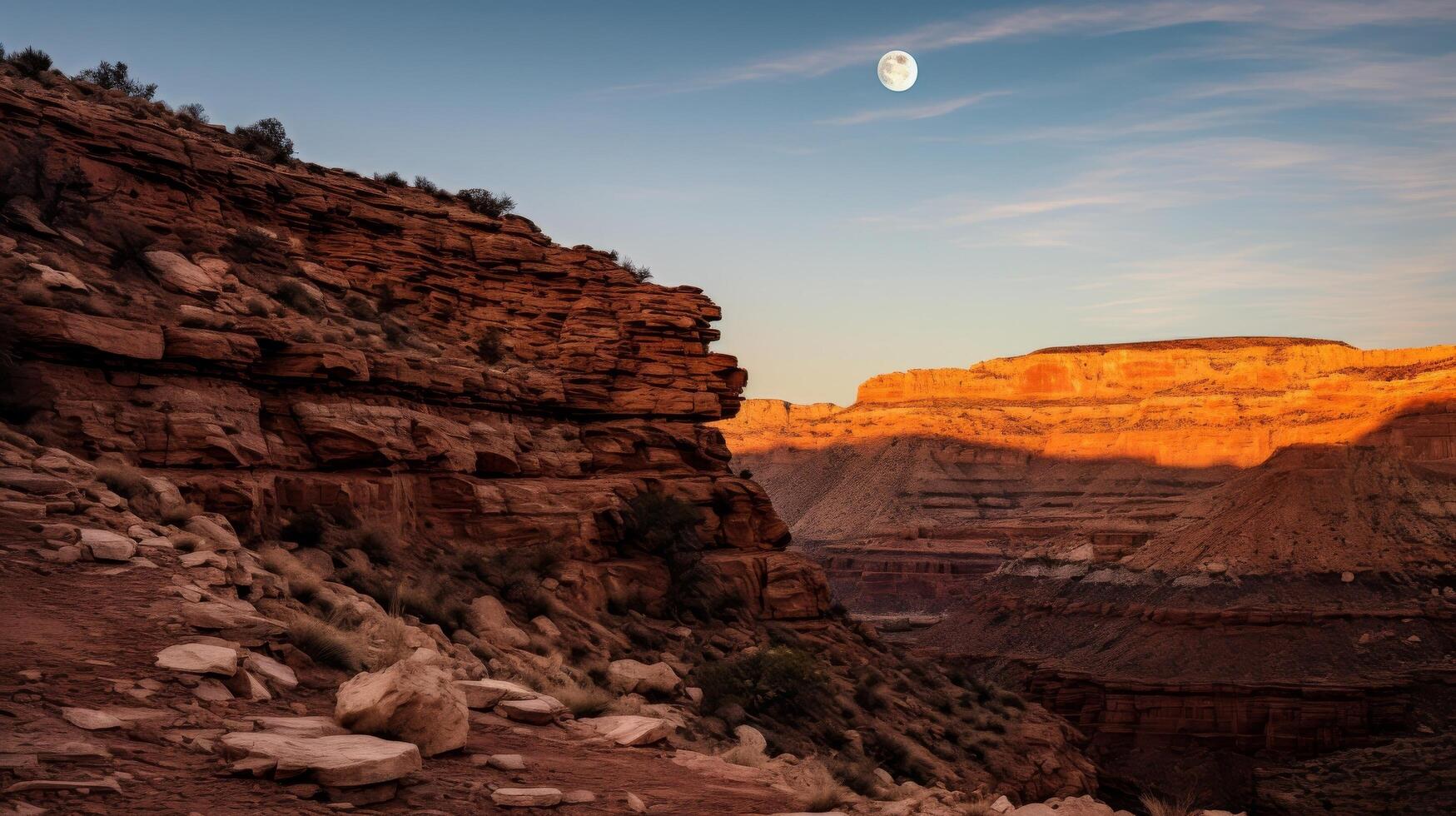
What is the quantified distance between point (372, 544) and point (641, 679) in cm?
487

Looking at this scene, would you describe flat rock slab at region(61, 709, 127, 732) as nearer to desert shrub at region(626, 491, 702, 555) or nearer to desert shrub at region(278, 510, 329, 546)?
desert shrub at region(278, 510, 329, 546)

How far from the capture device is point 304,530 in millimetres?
17375

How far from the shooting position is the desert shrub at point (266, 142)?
96.2 feet

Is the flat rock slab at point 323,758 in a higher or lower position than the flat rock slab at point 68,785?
lower

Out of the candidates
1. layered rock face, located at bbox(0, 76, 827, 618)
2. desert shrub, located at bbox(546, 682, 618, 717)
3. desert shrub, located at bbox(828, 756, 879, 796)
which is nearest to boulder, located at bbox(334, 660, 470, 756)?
desert shrub, located at bbox(546, 682, 618, 717)

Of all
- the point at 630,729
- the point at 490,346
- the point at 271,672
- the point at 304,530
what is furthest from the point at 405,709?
the point at 490,346

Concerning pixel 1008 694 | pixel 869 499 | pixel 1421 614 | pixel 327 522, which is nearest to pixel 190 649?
pixel 327 522

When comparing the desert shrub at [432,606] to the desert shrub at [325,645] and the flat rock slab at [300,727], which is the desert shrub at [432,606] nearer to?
the desert shrub at [325,645]

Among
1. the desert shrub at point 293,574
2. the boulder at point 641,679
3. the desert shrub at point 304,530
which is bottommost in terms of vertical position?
the boulder at point 641,679

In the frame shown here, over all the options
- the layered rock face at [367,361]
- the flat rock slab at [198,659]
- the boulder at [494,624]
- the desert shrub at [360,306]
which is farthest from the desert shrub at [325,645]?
the desert shrub at [360,306]

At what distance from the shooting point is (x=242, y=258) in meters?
24.1

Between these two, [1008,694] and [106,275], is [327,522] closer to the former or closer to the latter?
[106,275]

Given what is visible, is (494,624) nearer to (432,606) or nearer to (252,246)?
(432,606)

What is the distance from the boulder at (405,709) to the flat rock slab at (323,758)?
0.40 m
